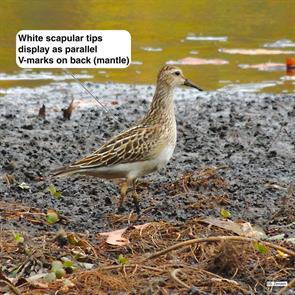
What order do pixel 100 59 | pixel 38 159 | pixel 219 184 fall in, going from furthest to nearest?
pixel 100 59, pixel 38 159, pixel 219 184

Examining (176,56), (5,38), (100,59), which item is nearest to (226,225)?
(100,59)

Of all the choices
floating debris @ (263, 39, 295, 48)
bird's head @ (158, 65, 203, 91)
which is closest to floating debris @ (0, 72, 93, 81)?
floating debris @ (263, 39, 295, 48)

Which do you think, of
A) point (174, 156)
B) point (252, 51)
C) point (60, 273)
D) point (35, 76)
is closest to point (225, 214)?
point (60, 273)

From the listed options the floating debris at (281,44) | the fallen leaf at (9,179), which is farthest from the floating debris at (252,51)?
the fallen leaf at (9,179)

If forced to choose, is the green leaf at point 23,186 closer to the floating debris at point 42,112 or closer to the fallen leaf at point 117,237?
the fallen leaf at point 117,237

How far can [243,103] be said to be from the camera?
12.8 meters

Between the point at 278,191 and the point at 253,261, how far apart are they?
2.26m

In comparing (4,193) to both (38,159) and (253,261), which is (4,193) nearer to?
(38,159)

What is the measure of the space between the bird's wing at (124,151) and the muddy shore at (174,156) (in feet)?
1.27

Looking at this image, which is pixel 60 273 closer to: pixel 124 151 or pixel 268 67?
pixel 124 151

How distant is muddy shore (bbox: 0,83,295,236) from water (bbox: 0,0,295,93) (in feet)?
2.77

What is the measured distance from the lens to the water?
14820 mm

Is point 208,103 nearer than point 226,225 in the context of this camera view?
No

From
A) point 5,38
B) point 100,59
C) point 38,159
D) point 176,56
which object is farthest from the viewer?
point 5,38
